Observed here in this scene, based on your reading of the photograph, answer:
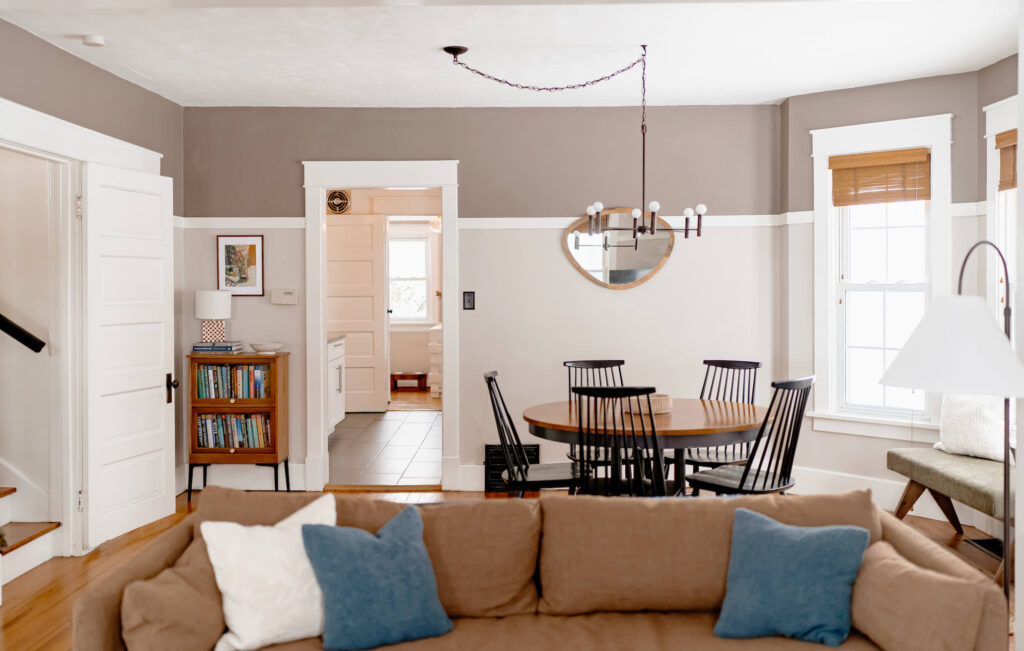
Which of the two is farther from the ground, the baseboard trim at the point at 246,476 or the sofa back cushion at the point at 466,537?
the sofa back cushion at the point at 466,537

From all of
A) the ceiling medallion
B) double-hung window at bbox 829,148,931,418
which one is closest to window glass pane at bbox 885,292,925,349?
double-hung window at bbox 829,148,931,418

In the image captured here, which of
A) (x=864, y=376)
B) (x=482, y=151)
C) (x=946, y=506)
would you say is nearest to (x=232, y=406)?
(x=482, y=151)

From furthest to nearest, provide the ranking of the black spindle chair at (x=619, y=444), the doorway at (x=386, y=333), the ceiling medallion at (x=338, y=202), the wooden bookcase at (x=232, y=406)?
the ceiling medallion at (x=338, y=202)
the doorway at (x=386, y=333)
the wooden bookcase at (x=232, y=406)
the black spindle chair at (x=619, y=444)

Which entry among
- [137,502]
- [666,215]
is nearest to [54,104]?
[137,502]

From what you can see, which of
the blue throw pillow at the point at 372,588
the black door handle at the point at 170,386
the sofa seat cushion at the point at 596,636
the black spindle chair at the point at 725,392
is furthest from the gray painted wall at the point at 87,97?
the black spindle chair at the point at 725,392

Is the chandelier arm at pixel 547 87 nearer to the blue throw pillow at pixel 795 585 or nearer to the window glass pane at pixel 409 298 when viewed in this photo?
the blue throw pillow at pixel 795 585

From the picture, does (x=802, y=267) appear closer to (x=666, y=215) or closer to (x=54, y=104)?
(x=666, y=215)

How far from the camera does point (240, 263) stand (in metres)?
5.40

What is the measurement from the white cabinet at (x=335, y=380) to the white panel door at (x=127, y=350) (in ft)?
7.43

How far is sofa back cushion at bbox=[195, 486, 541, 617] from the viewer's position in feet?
7.65

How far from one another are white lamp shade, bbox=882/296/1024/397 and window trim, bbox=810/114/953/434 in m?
2.81

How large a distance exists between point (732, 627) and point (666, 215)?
144 inches

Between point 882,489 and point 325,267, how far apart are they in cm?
399

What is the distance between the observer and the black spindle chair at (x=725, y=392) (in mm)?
4325
